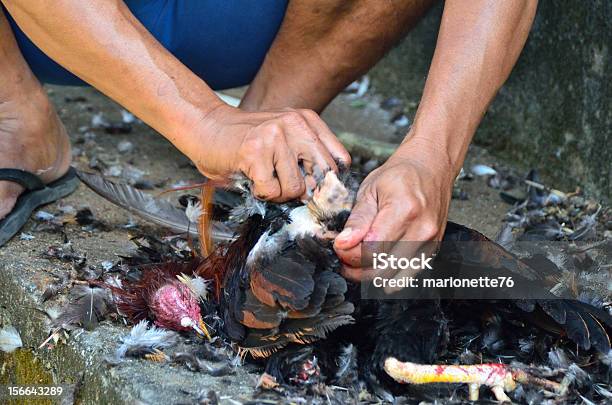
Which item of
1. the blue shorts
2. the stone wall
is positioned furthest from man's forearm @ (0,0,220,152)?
the stone wall

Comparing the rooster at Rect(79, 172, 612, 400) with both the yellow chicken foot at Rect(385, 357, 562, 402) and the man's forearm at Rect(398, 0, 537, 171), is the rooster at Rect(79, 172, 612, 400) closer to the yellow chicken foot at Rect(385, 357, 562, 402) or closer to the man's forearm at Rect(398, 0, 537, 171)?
the yellow chicken foot at Rect(385, 357, 562, 402)

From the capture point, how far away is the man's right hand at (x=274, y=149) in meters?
2.12

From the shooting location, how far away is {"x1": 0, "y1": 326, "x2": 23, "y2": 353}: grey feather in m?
2.70

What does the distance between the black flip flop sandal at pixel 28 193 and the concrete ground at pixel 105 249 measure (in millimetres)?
31

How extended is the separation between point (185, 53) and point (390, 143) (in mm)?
1319

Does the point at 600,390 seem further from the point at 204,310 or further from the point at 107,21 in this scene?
the point at 107,21

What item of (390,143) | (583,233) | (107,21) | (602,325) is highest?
(107,21)

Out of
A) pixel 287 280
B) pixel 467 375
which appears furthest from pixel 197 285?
pixel 467 375

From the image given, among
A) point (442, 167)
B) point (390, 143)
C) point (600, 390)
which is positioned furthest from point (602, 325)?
point (390, 143)

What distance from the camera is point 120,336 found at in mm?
2350

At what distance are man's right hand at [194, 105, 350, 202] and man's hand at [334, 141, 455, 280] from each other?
126 mm

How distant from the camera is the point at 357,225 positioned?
6.61 ft

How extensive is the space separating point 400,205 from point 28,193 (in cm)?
159

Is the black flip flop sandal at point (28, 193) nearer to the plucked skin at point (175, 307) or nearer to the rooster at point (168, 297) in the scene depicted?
the rooster at point (168, 297)
